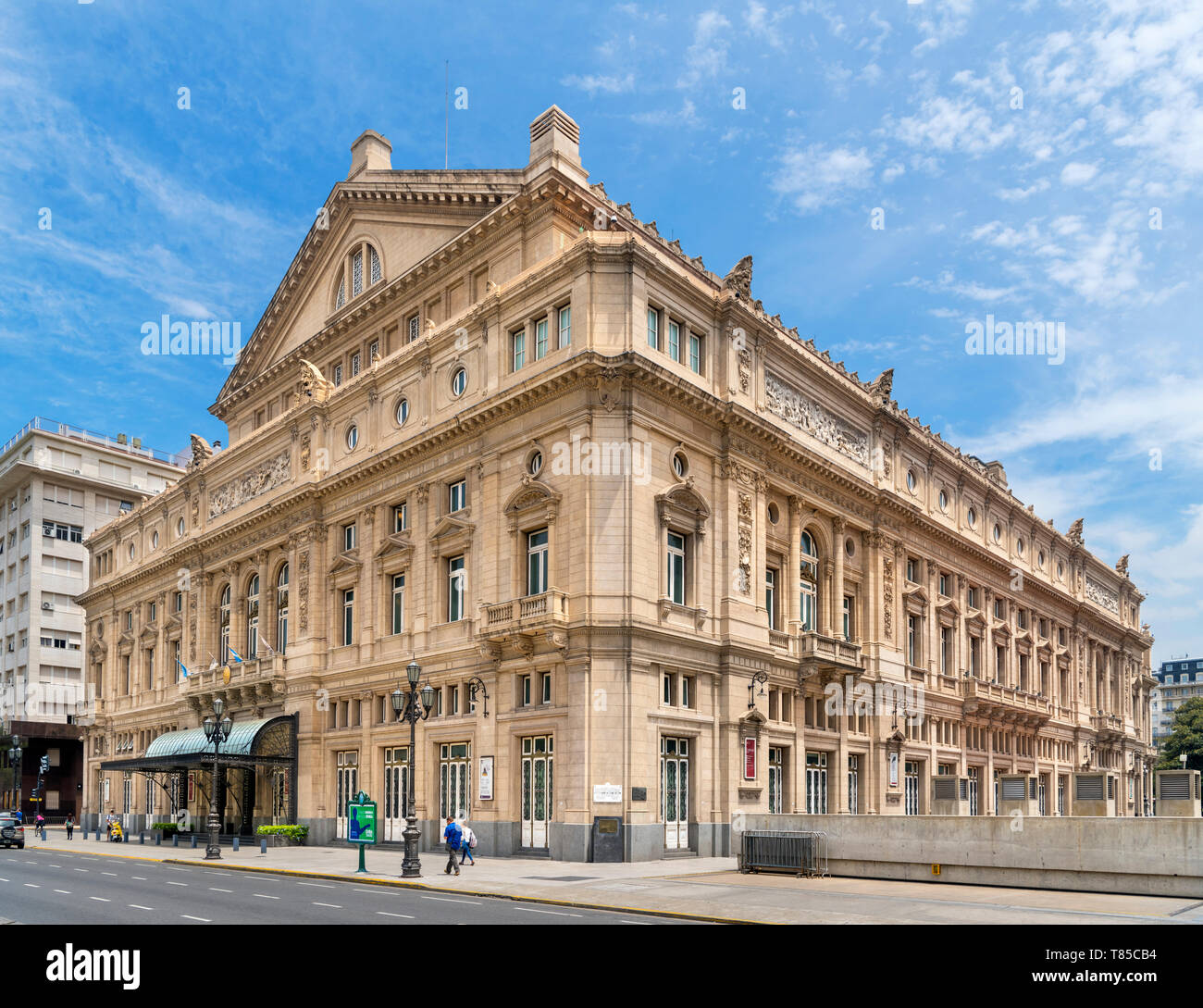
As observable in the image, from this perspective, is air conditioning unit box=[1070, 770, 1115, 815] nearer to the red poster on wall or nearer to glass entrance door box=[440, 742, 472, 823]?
the red poster on wall

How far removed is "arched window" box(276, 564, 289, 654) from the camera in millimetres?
55213

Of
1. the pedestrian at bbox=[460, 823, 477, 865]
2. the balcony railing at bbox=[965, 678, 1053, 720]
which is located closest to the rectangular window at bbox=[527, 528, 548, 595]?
the pedestrian at bbox=[460, 823, 477, 865]

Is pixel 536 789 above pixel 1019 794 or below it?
above

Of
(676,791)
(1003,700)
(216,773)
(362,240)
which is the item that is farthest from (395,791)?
(1003,700)

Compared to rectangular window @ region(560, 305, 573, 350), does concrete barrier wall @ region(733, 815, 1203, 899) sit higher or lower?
lower

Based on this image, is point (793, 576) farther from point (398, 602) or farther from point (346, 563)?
point (346, 563)

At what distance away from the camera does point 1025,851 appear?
26.8 metres

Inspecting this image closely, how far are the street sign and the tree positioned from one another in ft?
303

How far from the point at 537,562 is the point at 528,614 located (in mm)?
2798

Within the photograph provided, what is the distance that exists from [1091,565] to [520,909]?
74310 mm

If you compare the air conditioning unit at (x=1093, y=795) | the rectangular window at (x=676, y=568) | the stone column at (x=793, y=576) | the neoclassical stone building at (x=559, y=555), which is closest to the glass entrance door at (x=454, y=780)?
the neoclassical stone building at (x=559, y=555)

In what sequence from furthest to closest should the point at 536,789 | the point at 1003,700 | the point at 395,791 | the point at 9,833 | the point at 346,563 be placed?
the point at 1003,700 < the point at 9,833 < the point at 346,563 < the point at 395,791 < the point at 536,789
